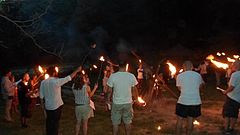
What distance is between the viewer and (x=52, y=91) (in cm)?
908

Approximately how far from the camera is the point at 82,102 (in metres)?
9.41

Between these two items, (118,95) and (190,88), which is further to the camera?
(190,88)

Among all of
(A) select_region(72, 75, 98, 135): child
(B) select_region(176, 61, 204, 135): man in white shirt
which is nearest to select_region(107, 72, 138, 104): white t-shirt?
(A) select_region(72, 75, 98, 135): child

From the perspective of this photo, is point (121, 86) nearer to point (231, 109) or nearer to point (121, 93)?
point (121, 93)

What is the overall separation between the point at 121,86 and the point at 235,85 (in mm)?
3108

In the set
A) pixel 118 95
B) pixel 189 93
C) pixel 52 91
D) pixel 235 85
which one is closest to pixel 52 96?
pixel 52 91

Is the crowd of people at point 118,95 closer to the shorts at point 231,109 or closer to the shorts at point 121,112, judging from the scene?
the shorts at point 121,112

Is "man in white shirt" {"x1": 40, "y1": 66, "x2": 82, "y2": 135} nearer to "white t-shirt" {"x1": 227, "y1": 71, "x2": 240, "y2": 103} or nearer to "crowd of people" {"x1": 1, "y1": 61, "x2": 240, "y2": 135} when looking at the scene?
"crowd of people" {"x1": 1, "y1": 61, "x2": 240, "y2": 135}

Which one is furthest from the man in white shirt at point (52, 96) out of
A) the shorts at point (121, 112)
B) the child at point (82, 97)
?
the shorts at point (121, 112)

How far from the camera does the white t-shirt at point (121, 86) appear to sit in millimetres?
8852

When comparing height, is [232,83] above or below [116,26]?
below

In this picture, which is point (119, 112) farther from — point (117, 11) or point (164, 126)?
point (117, 11)

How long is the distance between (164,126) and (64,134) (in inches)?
113

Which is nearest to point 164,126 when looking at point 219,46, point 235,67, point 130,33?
point 235,67
